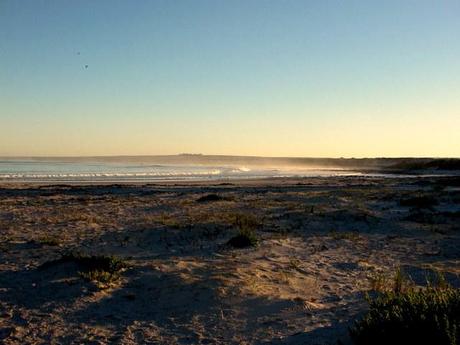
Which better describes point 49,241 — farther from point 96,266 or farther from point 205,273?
point 205,273

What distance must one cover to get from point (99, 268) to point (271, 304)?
318 cm

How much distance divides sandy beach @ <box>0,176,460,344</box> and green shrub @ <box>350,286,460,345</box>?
53 cm

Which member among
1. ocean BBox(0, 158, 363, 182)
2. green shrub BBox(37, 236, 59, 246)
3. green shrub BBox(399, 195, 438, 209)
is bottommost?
ocean BBox(0, 158, 363, 182)

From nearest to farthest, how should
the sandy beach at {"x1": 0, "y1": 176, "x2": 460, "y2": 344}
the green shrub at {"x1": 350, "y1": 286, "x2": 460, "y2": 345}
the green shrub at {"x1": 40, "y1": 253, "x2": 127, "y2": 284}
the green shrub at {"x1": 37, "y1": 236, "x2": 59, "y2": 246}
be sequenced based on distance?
the green shrub at {"x1": 350, "y1": 286, "x2": 460, "y2": 345} < the sandy beach at {"x1": 0, "y1": 176, "x2": 460, "y2": 344} < the green shrub at {"x1": 40, "y1": 253, "x2": 127, "y2": 284} < the green shrub at {"x1": 37, "y1": 236, "x2": 59, "y2": 246}

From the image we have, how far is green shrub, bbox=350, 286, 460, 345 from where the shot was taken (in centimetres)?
475

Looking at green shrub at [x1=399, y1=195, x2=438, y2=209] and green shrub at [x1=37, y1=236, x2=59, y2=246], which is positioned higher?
green shrub at [x1=399, y1=195, x2=438, y2=209]

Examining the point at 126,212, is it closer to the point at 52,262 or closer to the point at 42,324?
the point at 52,262

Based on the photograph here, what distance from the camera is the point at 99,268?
834cm

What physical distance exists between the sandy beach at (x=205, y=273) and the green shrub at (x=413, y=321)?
527 millimetres

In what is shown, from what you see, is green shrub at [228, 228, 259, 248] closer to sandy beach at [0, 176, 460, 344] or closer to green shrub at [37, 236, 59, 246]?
sandy beach at [0, 176, 460, 344]

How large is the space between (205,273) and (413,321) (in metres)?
4.17

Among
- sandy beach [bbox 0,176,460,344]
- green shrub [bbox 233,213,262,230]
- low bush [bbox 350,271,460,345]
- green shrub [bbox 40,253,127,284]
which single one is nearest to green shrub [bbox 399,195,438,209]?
sandy beach [bbox 0,176,460,344]

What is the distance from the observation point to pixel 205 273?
27.6 ft

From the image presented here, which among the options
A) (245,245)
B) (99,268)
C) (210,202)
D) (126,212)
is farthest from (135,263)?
(210,202)
